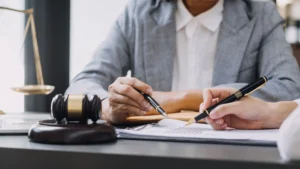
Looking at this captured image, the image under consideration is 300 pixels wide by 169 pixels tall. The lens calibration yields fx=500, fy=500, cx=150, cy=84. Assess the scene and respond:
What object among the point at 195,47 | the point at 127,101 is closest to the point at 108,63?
the point at 195,47

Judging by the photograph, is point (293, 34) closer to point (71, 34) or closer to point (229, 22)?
point (71, 34)

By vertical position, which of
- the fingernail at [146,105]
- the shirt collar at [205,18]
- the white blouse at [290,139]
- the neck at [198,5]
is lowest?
the fingernail at [146,105]

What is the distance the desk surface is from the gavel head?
7 centimetres

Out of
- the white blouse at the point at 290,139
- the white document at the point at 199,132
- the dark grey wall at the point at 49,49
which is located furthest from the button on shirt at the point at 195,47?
the white blouse at the point at 290,139

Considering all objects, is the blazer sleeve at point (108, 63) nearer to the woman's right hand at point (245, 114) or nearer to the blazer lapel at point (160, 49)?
the blazer lapel at point (160, 49)

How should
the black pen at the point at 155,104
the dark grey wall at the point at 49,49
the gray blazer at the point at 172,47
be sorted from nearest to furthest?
the black pen at the point at 155,104, the gray blazer at the point at 172,47, the dark grey wall at the point at 49,49

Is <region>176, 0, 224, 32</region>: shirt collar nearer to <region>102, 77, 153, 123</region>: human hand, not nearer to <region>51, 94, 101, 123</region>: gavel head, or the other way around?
<region>102, 77, 153, 123</region>: human hand

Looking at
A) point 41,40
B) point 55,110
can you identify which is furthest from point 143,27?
point 55,110

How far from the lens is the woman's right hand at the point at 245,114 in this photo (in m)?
0.84

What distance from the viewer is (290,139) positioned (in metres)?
Result: 0.55

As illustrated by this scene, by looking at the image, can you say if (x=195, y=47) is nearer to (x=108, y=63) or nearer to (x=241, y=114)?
(x=108, y=63)

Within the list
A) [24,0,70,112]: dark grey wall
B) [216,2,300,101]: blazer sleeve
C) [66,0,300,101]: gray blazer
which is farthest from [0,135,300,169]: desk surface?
[24,0,70,112]: dark grey wall

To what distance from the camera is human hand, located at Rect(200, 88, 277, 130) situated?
2.75 ft

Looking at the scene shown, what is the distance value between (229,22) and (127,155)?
1013 mm
